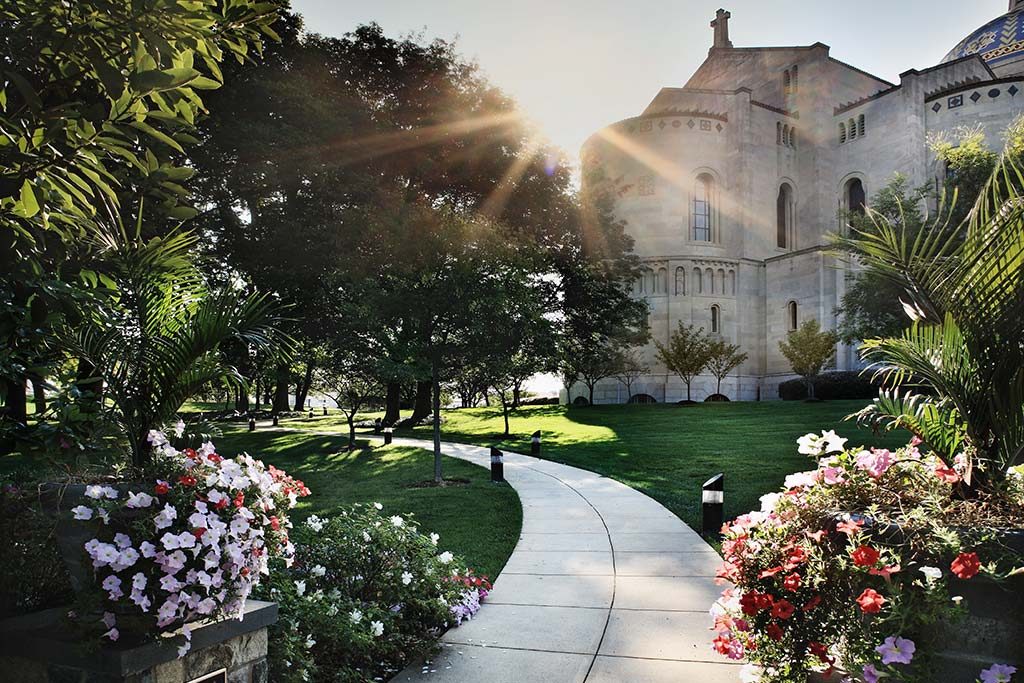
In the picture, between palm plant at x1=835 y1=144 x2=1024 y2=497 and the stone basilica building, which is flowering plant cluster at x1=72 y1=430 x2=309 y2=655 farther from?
the stone basilica building

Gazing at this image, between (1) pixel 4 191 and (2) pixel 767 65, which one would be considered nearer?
(1) pixel 4 191

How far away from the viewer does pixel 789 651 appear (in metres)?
3.58

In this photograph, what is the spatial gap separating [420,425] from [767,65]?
129 ft

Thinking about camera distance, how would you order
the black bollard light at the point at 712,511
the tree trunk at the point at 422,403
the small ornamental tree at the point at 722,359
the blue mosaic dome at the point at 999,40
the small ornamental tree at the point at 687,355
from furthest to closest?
the blue mosaic dome at the point at 999,40, the small ornamental tree at the point at 722,359, the small ornamental tree at the point at 687,355, the tree trunk at the point at 422,403, the black bollard light at the point at 712,511

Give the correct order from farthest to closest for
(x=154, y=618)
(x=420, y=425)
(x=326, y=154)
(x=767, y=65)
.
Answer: (x=767, y=65) < (x=420, y=425) < (x=326, y=154) < (x=154, y=618)

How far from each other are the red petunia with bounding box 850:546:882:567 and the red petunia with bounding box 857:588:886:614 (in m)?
0.12

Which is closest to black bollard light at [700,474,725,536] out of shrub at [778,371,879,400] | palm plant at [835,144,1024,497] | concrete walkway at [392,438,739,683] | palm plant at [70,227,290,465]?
concrete walkway at [392,438,739,683]

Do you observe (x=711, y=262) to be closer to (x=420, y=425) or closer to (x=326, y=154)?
Answer: (x=420, y=425)

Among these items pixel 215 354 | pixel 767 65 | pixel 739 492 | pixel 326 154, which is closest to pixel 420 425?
pixel 326 154

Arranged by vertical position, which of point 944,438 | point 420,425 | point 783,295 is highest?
point 783,295

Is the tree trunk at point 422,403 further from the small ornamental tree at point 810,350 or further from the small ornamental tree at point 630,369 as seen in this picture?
the small ornamental tree at point 810,350

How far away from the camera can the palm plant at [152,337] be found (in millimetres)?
4062

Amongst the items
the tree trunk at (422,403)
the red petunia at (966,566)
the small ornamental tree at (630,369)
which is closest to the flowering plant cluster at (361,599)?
the red petunia at (966,566)

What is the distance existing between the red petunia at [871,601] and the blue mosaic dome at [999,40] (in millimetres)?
61135
